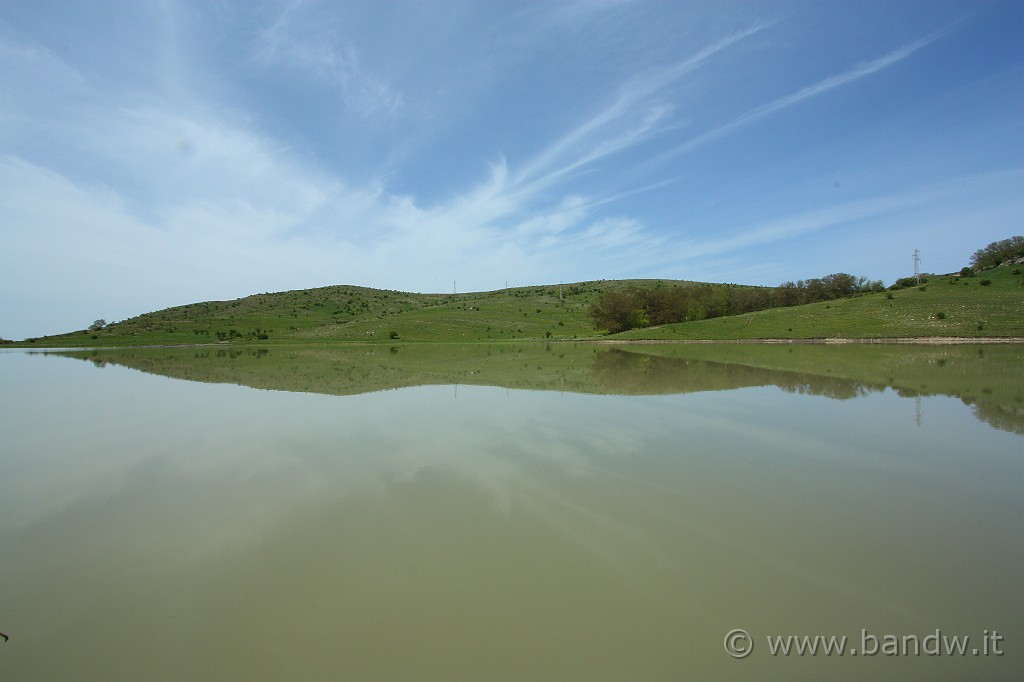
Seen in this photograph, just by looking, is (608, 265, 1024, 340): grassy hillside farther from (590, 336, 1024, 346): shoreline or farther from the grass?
(590, 336, 1024, 346): shoreline

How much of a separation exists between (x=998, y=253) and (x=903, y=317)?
1299 inches

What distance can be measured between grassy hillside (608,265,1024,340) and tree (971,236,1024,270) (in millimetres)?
7198

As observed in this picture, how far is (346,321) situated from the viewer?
311ft

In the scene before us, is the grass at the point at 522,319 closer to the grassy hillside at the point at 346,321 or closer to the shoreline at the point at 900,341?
the grassy hillside at the point at 346,321

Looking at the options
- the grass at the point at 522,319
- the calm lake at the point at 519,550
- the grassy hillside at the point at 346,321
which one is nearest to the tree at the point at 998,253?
the grass at the point at 522,319

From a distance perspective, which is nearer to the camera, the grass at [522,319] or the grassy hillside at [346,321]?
the grass at [522,319]

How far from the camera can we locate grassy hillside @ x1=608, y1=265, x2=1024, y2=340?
46375 millimetres

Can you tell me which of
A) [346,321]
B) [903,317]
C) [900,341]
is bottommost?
[900,341]

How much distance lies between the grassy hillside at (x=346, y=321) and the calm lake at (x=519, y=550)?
207 ft

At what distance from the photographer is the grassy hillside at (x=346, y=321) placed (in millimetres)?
79875

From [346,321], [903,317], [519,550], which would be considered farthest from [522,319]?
[519,550]

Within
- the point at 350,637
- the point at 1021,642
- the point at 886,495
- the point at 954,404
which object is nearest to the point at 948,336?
the point at 954,404

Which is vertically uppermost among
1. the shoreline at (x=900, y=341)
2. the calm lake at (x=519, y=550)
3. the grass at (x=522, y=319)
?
the grass at (x=522, y=319)

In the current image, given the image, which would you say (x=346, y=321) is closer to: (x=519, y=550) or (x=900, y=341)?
(x=900, y=341)
